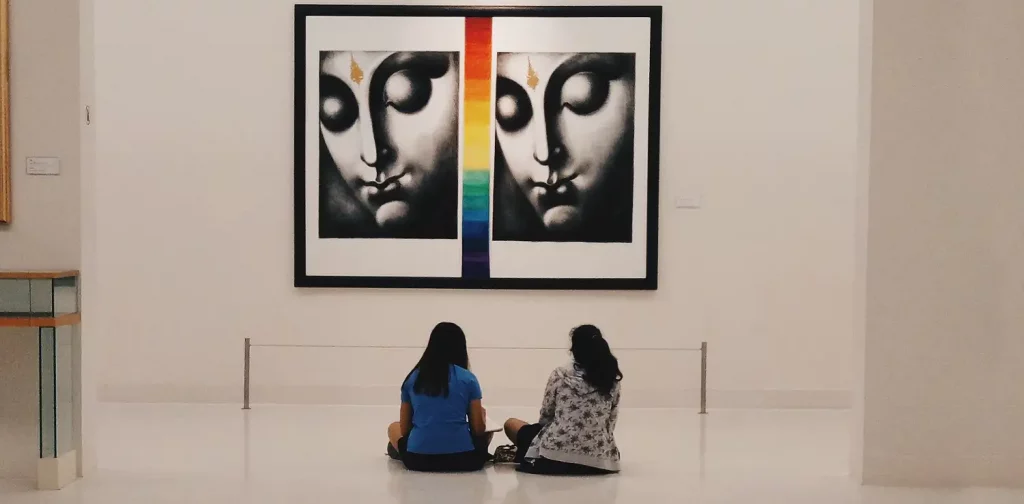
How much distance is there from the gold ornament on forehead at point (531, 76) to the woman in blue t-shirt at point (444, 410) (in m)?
3.93

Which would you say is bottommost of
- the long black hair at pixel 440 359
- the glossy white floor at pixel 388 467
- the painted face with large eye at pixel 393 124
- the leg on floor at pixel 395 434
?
the glossy white floor at pixel 388 467

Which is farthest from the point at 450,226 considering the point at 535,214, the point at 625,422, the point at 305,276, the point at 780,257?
the point at 780,257

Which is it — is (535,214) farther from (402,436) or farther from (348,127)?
(402,436)

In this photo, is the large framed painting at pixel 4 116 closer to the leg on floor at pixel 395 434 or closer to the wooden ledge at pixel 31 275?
the wooden ledge at pixel 31 275

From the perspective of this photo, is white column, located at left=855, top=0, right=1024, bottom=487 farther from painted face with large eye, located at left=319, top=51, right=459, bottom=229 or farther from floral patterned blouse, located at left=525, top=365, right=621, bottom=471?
painted face with large eye, located at left=319, top=51, right=459, bottom=229

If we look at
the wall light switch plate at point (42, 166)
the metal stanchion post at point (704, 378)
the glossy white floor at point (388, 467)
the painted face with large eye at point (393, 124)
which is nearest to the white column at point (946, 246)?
the glossy white floor at point (388, 467)

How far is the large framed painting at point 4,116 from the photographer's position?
6742 mm

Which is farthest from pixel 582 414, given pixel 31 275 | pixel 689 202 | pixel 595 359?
pixel 689 202

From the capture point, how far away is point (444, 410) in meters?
7.09

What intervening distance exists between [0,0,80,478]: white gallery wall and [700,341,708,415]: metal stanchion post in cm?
571

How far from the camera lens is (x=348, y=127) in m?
10.4

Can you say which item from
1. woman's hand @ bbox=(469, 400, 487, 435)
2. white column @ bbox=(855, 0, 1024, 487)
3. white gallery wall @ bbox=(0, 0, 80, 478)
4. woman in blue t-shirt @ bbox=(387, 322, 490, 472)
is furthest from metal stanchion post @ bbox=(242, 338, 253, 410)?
white column @ bbox=(855, 0, 1024, 487)

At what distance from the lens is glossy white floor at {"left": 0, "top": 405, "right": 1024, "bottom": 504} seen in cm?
650

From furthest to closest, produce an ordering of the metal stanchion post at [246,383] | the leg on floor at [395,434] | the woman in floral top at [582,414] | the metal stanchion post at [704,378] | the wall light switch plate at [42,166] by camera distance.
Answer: the metal stanchion post at [246,383] < the metal stanchion post at [704,378] < the leg on floor at [395,434] < the woman in floral top at [582,414] < the wall light switch plate at [42,166]
